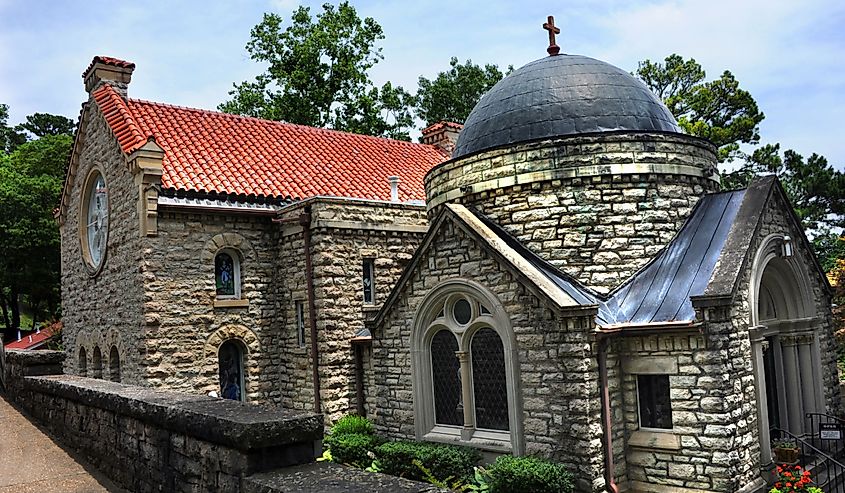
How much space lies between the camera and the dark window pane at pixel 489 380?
10734 mm

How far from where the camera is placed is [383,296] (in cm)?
1543

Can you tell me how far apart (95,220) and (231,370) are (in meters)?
5.62

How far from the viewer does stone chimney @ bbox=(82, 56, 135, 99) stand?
16.4 meters

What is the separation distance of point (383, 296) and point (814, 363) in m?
8.75

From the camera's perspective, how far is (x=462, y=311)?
11320 millimetres

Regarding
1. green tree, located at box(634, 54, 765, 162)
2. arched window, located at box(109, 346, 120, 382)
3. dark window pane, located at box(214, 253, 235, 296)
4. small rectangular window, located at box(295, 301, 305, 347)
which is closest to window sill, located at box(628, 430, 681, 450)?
small rectangular window, located at box(295, 301, 305, 347)

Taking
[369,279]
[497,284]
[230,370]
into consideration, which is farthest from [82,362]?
[497,284]

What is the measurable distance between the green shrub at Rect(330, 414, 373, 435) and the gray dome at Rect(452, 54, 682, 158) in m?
Answer: 5.63

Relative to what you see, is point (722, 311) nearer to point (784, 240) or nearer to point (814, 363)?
point (784, 240)

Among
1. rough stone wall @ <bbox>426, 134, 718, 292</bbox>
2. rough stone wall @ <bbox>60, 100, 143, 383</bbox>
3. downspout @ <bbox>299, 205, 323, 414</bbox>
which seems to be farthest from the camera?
downspout @ <bbox>299, 205, 323, 414</bbox>

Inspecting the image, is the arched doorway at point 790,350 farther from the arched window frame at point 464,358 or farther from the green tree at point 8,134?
the green tree at point 8,134

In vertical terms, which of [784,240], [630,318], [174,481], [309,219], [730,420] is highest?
[309,219]

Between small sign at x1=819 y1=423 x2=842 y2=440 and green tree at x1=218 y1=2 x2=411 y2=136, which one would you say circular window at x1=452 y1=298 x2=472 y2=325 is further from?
green tree at x1=218 y1=2 x2=411 y2=136

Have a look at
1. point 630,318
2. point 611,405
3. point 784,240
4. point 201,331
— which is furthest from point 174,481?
point 784,240
